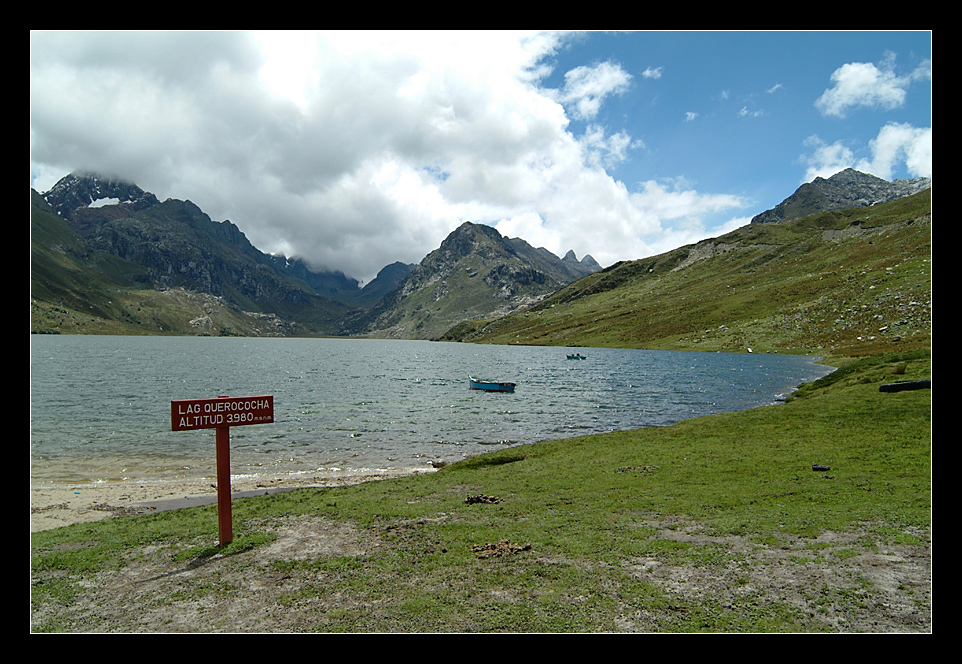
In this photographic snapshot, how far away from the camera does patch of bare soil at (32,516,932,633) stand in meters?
10.1

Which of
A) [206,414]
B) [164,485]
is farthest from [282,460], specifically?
[206,414]

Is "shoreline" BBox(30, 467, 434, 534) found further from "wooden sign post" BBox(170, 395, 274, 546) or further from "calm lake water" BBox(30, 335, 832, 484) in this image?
"wooden sign post" BBox(170, 395, 274, 546)

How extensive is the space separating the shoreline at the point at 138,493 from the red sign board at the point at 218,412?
46.6 feet

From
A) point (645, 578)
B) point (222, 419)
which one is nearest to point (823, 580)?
point (645, 578)

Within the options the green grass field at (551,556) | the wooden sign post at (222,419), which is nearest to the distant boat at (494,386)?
the green grass field at (551,556)

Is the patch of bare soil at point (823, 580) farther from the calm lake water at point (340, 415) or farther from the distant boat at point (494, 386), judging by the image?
the distant boat at point (494, 386)

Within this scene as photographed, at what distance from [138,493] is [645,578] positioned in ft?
104

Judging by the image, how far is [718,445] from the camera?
29859 mm

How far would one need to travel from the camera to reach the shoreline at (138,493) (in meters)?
25.2

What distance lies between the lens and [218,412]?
1600 cm

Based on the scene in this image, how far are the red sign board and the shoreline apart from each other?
1420cm

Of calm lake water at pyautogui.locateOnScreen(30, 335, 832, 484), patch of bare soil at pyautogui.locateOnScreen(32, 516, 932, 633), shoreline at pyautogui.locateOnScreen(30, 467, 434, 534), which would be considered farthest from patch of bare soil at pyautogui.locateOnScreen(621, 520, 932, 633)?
calm lake water at pyautogui.locateOnScreen(30, 335, 832, 484)

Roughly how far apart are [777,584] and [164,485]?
35434 millimetres
